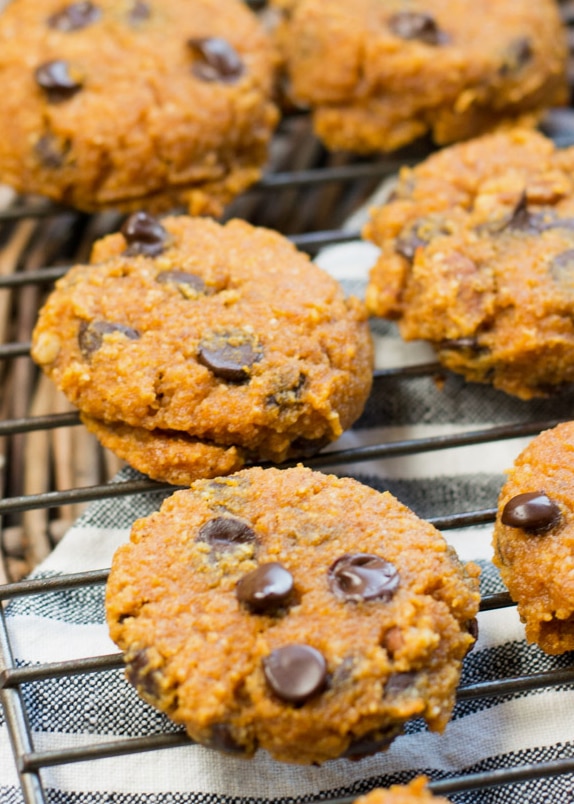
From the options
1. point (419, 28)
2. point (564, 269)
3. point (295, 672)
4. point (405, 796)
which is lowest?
point (405, 796)

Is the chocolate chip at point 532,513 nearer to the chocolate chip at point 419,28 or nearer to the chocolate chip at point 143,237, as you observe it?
the chocolate chip at point 143,237

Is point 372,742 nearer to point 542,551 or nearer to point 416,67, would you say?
point 542,551

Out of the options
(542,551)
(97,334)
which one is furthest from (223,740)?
(97,334)

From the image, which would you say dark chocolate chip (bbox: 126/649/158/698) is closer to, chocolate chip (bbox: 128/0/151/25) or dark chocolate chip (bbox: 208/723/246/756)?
dark chocolate chip (bbox: 208/723/246/756)

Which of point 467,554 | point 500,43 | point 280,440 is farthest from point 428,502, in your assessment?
point 500,43

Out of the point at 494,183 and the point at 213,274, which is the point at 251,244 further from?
the point at 494,183

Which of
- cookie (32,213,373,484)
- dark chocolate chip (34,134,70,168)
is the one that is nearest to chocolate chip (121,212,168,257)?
cookie (32,213,373,484)

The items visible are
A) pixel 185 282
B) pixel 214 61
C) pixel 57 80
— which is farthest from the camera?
pixel 214 61
